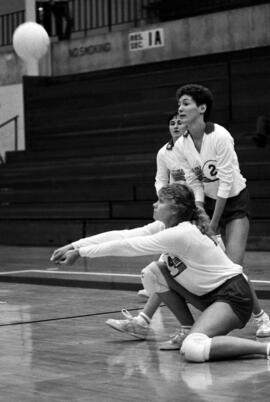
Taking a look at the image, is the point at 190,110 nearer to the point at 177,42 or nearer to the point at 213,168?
the point at 213,168

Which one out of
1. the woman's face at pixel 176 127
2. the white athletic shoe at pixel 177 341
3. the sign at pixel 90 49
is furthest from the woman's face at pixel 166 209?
the sign at pixel 90 49

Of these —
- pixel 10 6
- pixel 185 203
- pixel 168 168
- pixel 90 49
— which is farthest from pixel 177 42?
pixel 185 203

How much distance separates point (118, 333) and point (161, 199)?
150 cm

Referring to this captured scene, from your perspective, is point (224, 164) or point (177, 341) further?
point (224, 164)

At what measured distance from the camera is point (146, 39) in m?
19.9

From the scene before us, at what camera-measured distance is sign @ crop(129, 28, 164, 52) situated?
1973cm

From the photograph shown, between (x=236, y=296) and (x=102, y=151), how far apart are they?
12.3 m

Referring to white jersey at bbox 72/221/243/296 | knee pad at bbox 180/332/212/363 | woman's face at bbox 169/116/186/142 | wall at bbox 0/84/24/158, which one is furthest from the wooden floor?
wall at bbox 0/84/24/158

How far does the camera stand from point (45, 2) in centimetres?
2186

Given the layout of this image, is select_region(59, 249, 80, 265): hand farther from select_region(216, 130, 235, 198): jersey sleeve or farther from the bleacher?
the bleacher

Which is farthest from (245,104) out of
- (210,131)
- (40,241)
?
(210,131)

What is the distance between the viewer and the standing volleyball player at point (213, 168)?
→ 7.19 m

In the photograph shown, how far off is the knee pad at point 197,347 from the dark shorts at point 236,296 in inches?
13.5

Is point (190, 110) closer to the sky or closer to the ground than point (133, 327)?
closer to the sky
